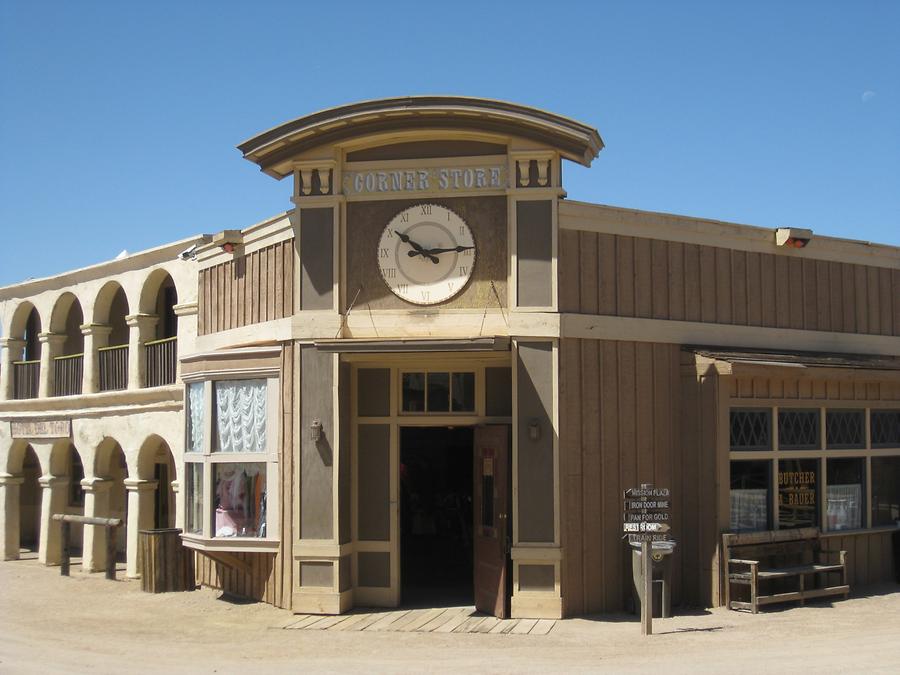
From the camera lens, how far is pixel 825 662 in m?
9.82

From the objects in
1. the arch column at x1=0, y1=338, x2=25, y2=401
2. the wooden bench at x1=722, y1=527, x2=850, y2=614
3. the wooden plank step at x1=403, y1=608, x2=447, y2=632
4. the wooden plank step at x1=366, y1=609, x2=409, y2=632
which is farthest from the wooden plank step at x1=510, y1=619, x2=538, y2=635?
the arch column at x1=0, y1=338, x2=25, y2=401

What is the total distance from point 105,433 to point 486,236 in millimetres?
10217

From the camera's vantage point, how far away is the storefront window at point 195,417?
13844mm

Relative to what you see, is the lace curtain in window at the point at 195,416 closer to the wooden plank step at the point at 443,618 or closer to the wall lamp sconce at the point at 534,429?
the wooden plank step at the point at 443,618

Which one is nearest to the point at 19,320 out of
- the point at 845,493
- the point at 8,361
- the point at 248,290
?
the point at 8,361

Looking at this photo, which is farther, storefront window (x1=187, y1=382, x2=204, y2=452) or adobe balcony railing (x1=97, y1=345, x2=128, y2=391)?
adobe balcony railing (x1=97, y1=345, x2=128, y2=391)

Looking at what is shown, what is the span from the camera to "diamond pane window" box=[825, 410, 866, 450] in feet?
45.9

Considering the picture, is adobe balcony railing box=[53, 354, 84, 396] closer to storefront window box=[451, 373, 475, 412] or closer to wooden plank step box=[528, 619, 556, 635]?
storefront window box=[451, 373, 475, 412]

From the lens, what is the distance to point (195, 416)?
46.0ft

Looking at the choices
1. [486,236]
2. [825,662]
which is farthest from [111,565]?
[825,662]

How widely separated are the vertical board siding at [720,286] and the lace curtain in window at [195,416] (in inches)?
212

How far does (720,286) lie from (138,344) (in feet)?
35.0

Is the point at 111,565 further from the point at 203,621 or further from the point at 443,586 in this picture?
the point at 443,586

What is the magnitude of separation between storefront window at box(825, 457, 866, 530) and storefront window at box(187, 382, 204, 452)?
8.87 meters
